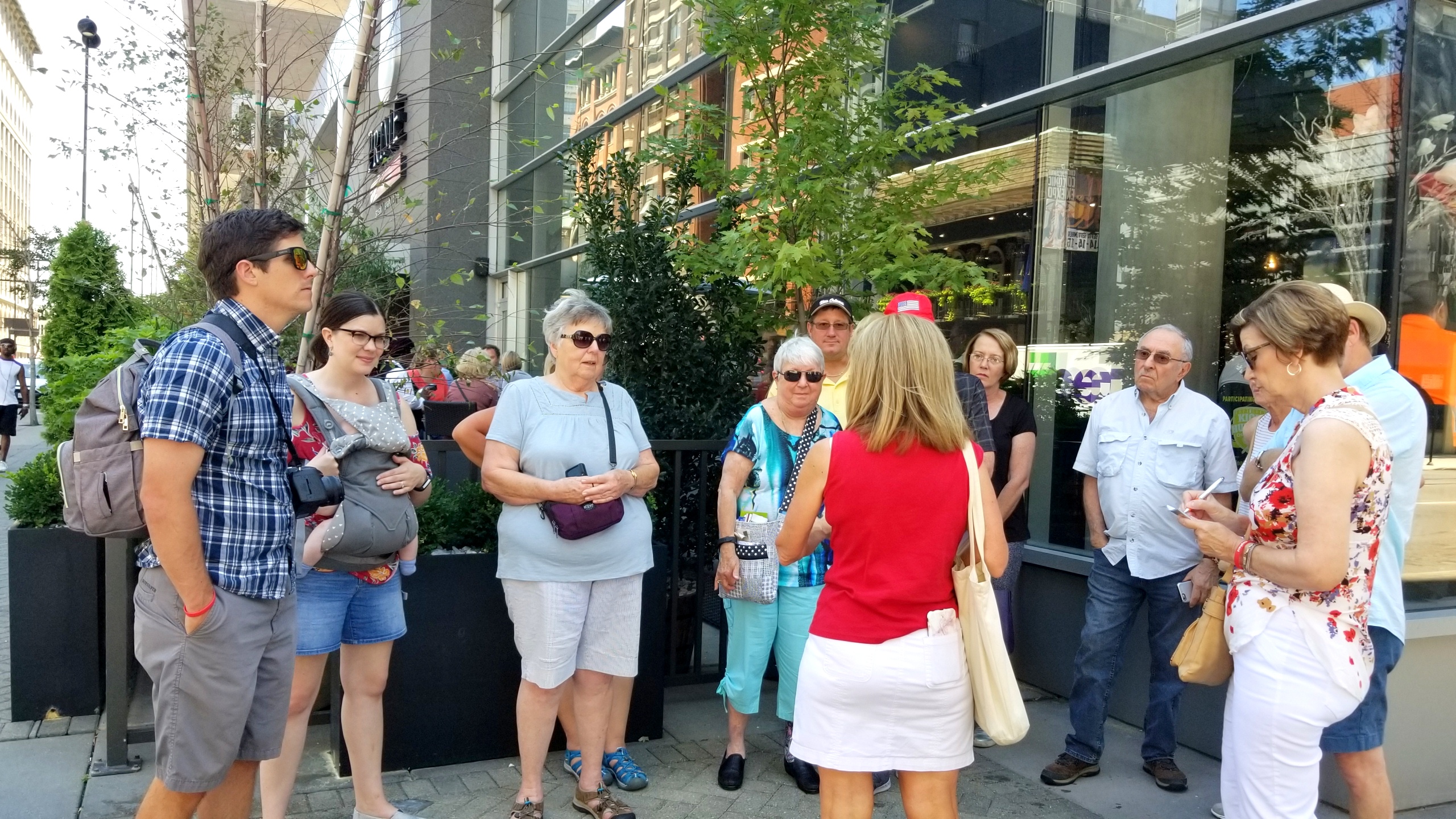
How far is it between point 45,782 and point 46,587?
968 millimetres

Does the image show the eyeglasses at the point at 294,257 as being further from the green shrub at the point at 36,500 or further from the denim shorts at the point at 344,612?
the green shrub at the point at 36,500

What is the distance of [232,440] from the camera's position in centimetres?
252

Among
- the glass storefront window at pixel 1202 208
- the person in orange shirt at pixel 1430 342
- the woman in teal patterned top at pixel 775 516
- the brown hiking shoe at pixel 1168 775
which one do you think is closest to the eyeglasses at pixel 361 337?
the woman in teal patterned top at pixel 775 516

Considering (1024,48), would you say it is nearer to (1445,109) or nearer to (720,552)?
(1445,109)

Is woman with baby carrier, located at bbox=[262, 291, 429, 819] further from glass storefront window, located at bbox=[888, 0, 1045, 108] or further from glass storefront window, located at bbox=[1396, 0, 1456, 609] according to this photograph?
glass storefront window, located at bbox=[888, 0, 1045, 108]

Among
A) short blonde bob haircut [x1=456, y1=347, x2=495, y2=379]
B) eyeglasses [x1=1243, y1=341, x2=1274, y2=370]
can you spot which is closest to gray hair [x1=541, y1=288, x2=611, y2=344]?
eyeglasses [x1=1243, y1=341, x2=1274, y2=370]

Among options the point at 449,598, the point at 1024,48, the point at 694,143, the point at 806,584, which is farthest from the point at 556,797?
the point at 1024,48

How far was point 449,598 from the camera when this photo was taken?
4.20 meters

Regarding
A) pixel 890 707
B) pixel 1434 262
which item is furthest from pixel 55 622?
pixel 1434 262

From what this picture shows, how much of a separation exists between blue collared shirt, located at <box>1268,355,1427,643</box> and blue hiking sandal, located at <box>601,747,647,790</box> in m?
2.70

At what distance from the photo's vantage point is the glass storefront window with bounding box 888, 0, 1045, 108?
6.68 m

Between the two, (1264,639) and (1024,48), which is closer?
(1264,639)

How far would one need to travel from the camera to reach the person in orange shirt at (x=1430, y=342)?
4.54m

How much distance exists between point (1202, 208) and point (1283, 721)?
381cm
